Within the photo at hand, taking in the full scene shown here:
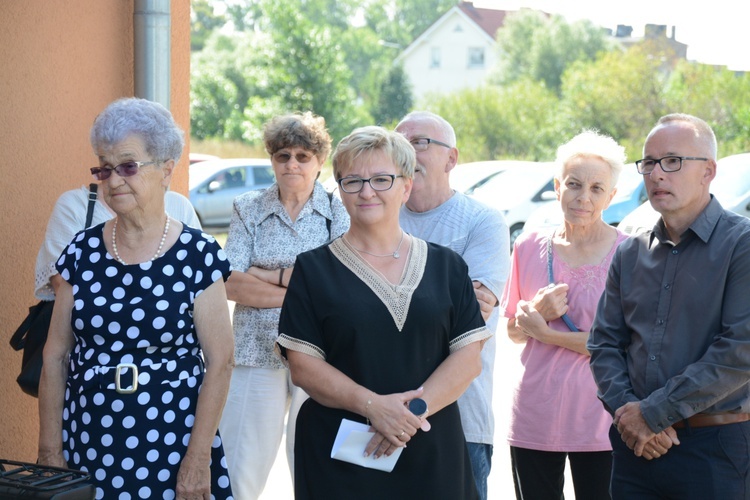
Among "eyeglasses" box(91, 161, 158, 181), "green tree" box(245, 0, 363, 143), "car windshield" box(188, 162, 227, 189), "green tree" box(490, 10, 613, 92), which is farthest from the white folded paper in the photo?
"green tree" box(490, 10, 613, 92)

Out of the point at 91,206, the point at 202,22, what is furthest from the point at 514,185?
the point at 202,22

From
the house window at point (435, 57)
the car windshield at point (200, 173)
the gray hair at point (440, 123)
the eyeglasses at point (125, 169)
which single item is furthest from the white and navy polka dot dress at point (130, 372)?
the house window at point (435, 57)

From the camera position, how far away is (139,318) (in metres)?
3.22

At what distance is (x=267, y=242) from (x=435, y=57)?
69.6m

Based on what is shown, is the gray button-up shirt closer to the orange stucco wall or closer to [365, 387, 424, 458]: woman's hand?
[365, 387, 424, 458]: woman's hand

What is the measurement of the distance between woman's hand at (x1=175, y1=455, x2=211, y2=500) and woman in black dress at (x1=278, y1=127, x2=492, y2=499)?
32 cm

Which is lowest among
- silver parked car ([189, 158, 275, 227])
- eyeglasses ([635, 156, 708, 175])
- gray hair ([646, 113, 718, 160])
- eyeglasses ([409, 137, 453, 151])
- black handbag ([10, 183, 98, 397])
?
silver parked car ([189, 158, 275, 227])

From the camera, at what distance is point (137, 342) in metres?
3.22

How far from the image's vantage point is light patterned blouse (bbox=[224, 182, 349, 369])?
14.1ft

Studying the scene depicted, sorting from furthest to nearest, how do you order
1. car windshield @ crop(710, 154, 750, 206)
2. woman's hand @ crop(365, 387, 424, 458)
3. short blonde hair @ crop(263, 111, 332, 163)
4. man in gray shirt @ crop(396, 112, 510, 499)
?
car windshield @ crop(710, 154, 750, 206) → short blonde hair @ crop(263, 111, 332, 163) → man in gray shirt @ crop(396, 112, 510, 499) → woman's hand @ crop(365, 387, 424, 458)

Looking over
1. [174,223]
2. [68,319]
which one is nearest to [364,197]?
[174,223]

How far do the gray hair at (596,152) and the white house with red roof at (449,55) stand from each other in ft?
221

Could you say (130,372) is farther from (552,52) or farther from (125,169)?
(552,52)

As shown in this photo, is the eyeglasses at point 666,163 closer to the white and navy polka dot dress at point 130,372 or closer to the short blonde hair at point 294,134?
the short blonde hair at point 294,134
